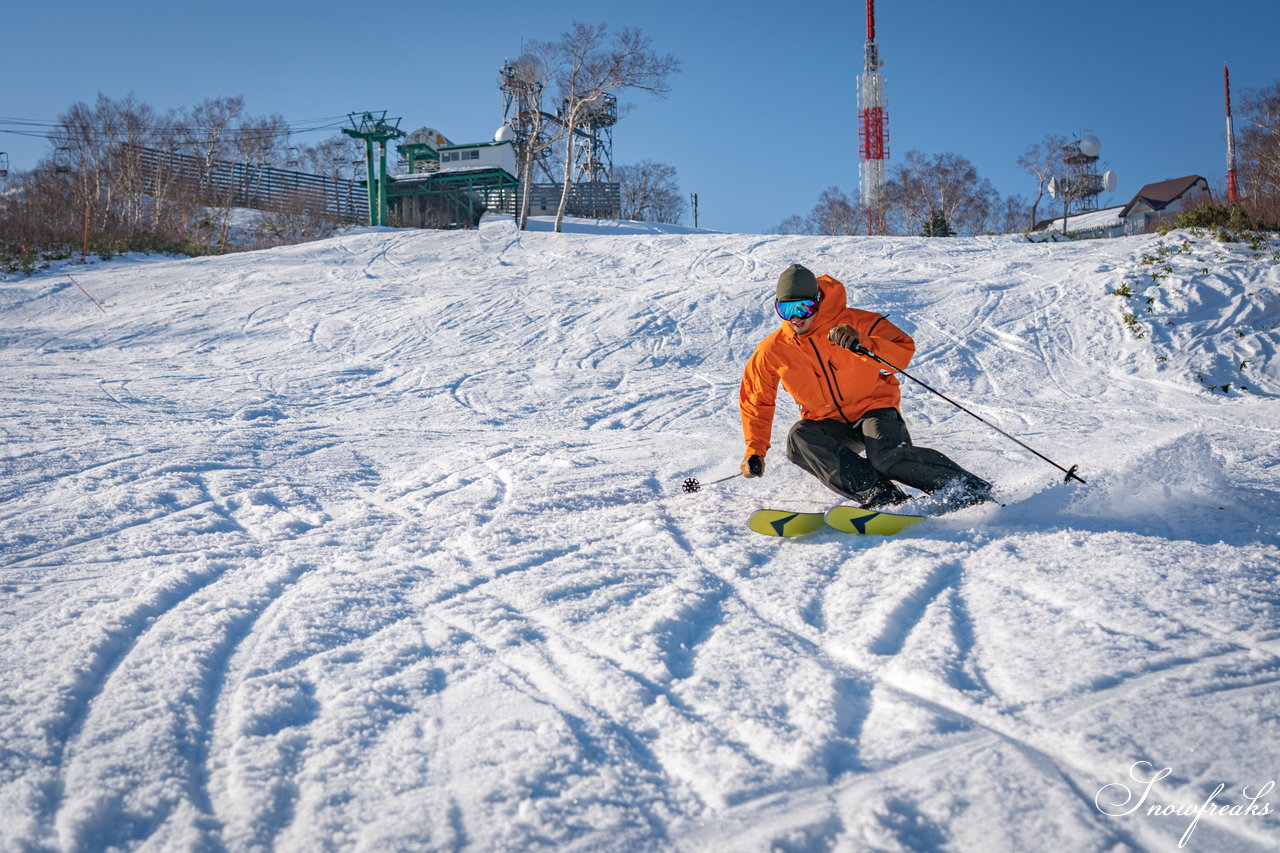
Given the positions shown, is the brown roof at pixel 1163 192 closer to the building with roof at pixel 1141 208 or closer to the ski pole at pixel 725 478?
the building with roof at pixel 1141 208

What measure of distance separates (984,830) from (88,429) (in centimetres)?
717

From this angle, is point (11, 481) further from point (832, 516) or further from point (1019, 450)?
point (1019, 450)

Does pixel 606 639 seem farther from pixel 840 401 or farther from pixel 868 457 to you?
pixel 840 401

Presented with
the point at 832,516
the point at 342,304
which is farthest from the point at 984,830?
the point at 342,304

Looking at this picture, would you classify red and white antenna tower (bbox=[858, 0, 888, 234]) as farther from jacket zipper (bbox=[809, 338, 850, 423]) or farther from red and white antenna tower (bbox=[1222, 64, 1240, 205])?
jacket zipper (bbox=[809, 338, 850, 423])

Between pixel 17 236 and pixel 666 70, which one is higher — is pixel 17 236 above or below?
below

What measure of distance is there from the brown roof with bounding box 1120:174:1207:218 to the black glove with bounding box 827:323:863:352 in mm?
49531

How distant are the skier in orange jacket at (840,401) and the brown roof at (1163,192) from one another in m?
49.1

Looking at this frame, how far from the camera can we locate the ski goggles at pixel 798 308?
3963 millimetres

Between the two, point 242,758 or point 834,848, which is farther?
point 242,758

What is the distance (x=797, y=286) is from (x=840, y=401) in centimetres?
74

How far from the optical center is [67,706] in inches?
87.4

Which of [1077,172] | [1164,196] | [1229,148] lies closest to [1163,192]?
[1164,196]

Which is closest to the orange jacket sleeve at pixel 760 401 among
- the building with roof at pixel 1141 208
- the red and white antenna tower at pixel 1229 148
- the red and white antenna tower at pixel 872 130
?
the red and white antenna tower at pixel 1229 148
